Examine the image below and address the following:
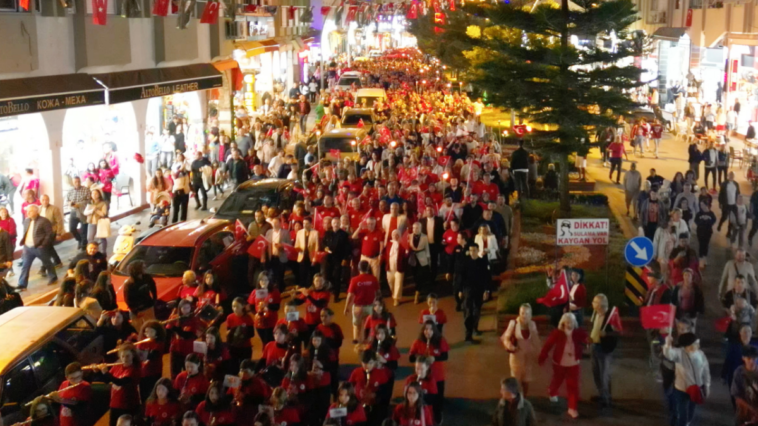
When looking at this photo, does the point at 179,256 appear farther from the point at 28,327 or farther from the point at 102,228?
the point at 28,327

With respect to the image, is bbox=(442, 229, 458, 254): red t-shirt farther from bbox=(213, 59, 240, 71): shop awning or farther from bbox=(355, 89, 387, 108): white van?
bbox=(355, 89, 387, 108): white van

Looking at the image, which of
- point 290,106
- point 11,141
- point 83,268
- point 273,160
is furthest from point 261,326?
point 290,106

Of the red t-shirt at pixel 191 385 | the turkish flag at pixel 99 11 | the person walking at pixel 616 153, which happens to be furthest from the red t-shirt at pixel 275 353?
the person walking at pixel 616 153

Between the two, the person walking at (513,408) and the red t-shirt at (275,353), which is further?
the red t-shirt at (275,353)

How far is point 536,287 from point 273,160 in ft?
34.2

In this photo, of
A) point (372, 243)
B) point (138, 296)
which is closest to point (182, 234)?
point (138, 296)

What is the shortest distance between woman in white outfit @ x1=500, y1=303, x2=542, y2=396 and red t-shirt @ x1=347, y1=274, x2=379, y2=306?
7.74 feet

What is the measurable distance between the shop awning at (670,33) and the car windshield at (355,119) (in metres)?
18.4

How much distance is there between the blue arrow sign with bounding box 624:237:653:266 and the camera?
1258 centimetres

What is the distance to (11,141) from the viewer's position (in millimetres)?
19359

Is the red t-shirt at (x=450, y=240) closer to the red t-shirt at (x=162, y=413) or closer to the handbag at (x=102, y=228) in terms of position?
the handbag at (x=102, y=228)

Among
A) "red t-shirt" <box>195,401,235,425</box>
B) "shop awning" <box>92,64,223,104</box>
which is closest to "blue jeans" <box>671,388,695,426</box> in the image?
"red t-shirt" <box>195,401,235,425</box>

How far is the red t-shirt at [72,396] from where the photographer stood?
28.8 ft

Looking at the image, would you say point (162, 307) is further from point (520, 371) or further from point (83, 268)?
point (520, 371)
